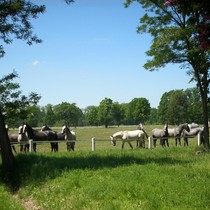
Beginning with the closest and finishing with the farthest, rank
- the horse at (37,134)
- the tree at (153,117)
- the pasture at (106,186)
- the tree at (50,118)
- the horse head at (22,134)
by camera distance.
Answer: the pasture at (106,186) → the horse head at (22,134) → the horse at (37,134) → the tree at (50,118) → the tree at (153,117)

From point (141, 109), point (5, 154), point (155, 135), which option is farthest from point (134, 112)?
point (5, 154)

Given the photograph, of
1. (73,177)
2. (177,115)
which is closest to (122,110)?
(177,115)

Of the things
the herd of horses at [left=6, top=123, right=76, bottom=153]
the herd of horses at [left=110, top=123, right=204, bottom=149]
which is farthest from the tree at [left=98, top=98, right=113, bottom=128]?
the herd of horses at [left=6, top=123, right=76, bottom=153]

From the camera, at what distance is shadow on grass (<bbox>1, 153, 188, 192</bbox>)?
573 inches

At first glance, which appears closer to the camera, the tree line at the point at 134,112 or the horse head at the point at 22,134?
the horse head at the point at 22,134

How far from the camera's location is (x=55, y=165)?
51.5ft

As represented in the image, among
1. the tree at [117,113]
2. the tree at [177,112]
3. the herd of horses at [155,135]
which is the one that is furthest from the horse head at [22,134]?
the tree at [117,113]

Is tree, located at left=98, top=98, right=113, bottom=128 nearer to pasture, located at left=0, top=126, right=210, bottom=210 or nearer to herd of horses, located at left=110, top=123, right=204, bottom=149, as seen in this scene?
herd of horses, located at left=110, top=123, right=204, bottom=149

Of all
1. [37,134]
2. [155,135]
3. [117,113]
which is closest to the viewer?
[37,134]

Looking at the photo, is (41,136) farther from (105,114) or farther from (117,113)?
(117,113)

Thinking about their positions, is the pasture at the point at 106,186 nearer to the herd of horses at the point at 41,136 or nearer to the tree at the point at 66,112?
the herd of horses at the point at 41,136

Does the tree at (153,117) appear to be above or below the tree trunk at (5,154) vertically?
above

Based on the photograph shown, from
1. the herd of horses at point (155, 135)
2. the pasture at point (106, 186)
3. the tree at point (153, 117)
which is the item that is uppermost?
the tree at point (153, 117)

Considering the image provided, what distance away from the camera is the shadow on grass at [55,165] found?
1456cm
